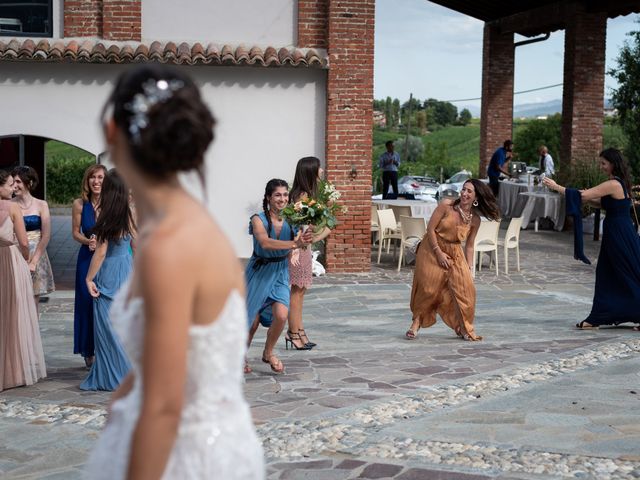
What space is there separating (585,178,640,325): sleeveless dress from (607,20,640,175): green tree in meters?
14.5

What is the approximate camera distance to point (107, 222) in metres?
7.93

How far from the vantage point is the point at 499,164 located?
1067 inches

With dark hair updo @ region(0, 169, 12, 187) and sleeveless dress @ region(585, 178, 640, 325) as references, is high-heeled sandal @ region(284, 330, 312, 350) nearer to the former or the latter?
dark hair updo @ region(0, 169, 12, 187)

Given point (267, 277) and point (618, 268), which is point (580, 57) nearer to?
point (618, 268)

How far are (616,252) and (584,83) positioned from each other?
48.0ft

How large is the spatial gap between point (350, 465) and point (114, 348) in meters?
2.87

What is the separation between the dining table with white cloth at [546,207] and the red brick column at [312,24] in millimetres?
9803

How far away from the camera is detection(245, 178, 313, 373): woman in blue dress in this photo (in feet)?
27.2

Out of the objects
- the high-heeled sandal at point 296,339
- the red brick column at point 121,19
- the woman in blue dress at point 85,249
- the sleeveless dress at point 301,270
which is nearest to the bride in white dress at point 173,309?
the woman in blue dress at point 85,249

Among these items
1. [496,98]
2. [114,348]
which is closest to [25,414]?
[114,348]

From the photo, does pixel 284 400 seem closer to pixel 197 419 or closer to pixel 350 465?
pixel 350 465

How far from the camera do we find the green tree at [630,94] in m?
24.7

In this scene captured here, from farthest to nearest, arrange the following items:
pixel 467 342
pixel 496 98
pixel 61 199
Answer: pixel 61 199 → pixel 496 98 → pixel 467 342

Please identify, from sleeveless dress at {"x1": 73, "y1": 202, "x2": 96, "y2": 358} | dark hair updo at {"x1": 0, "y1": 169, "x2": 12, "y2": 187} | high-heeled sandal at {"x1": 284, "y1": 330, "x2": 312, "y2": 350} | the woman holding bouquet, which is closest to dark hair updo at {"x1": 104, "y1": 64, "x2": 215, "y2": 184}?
the woman holding bouquet
